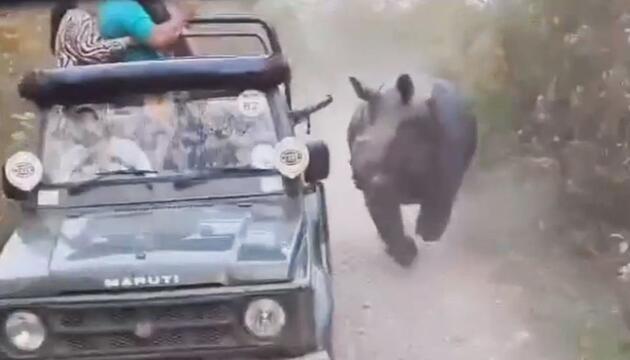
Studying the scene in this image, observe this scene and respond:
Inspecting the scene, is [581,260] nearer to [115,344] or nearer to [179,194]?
[179,194]

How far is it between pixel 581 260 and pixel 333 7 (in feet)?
3.22

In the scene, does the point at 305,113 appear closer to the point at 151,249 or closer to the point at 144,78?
the point at 144,78

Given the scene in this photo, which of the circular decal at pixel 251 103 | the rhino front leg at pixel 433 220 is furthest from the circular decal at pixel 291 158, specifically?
the rhino front leg at pixel 433 220

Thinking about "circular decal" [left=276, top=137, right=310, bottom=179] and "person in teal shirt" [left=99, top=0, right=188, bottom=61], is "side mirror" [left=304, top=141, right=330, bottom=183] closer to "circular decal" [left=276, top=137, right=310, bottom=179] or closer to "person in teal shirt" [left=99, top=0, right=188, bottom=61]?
"circular decal" [left=276, top=137, right=310, bottom=179]

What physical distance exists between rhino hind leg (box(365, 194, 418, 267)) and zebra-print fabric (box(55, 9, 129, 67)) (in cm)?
88

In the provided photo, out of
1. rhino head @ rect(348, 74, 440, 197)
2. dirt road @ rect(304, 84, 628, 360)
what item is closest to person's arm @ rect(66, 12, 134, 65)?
dirt road @ rect(304, 84, 628, 360)

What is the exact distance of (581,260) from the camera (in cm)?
354

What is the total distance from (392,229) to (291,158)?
35.9 inches

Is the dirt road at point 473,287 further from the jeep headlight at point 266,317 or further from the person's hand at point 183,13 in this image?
the jeep headlight at point 266,317

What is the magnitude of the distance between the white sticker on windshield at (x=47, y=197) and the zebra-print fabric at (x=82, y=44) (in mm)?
449

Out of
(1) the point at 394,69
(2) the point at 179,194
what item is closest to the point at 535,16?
(1) the point at 394,69

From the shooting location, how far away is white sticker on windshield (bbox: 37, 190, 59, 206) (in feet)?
9.36

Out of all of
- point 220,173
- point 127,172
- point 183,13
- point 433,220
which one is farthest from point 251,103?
point 433,220

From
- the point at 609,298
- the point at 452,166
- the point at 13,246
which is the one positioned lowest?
the point at 609,298
